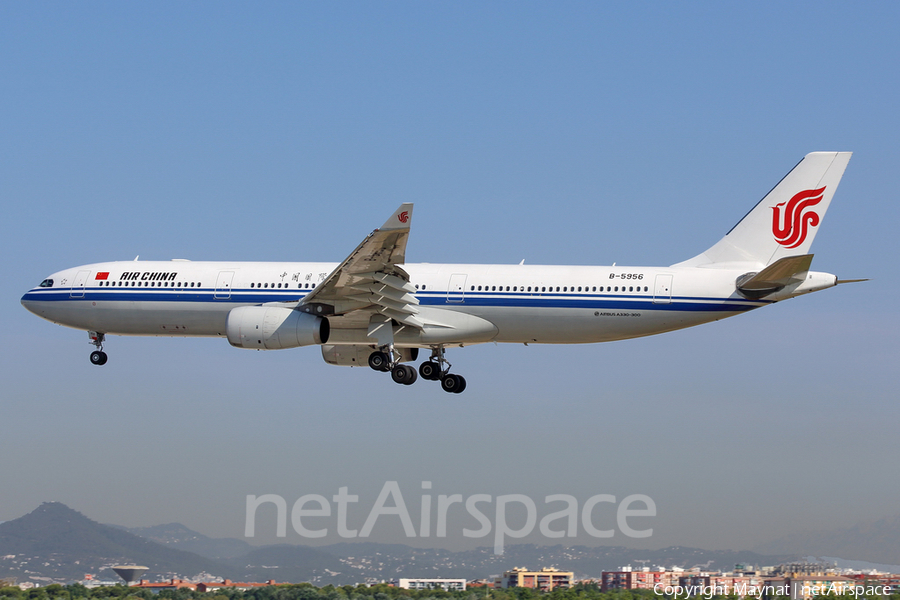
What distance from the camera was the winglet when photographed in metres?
35.8

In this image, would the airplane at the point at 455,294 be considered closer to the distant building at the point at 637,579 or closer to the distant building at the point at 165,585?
the distant building at the point at 165,585

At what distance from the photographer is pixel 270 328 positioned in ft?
129

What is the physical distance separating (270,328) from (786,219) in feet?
68.5

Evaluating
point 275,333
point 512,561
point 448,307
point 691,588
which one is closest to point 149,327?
point 275,333

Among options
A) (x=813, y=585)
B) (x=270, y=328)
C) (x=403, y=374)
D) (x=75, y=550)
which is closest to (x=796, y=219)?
(x=403, y=374)

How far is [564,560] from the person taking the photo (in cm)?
5631

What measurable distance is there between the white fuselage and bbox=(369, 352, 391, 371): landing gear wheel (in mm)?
1378

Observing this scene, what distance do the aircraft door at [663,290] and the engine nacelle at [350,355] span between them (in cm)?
1198

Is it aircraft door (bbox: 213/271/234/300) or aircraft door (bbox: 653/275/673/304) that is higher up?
aircraft door (bbox: 213/271/234/300)

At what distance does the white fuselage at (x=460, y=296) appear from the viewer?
39500 mm

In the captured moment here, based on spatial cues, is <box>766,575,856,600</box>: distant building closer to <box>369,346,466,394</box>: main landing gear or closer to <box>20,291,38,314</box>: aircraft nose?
<box>369,346,466,394</box>: main landing gear

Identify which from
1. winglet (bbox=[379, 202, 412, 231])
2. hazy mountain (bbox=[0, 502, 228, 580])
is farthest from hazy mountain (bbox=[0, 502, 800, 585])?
winglet (bbox=[379, 202, 412, 231])

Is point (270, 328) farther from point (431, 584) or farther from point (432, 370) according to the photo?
point (431, 584)

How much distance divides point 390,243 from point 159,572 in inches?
1387
